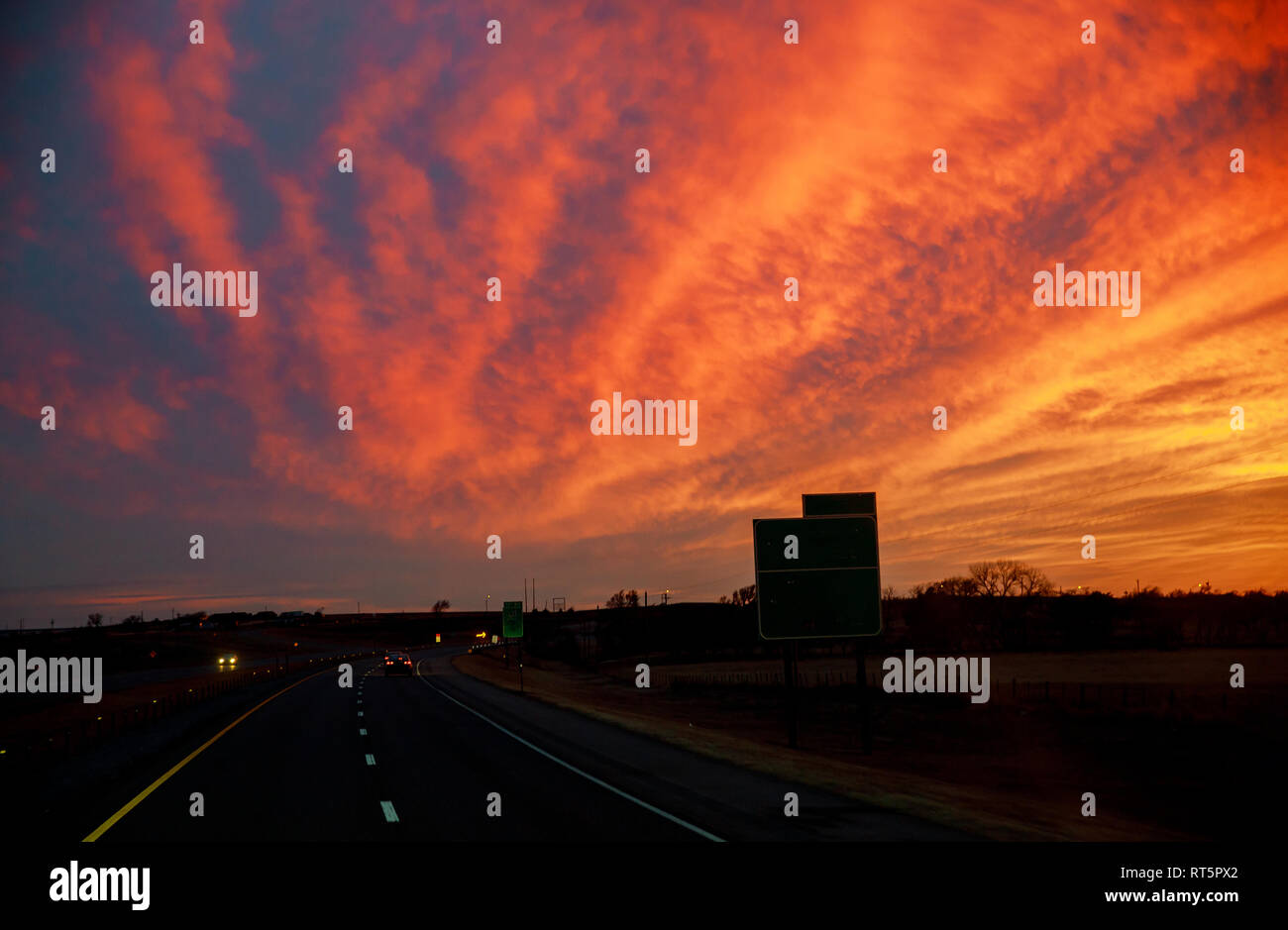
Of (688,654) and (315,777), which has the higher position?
(315,777)

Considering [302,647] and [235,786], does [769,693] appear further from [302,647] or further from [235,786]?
[302,647]

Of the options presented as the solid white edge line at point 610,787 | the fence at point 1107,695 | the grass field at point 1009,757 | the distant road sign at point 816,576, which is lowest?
the fence at point 1107,695

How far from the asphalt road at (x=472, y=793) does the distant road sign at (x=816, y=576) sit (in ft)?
18.8

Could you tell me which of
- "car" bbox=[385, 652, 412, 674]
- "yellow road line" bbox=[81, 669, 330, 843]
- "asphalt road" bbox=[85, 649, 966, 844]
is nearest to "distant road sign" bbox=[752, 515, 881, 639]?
"asphalt road" bbox=[85, 649, 966, 844]

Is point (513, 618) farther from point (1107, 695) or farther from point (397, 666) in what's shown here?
point (1107, 695)

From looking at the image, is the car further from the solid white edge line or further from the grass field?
the solid white edge line

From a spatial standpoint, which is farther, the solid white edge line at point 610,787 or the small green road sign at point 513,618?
the small green road sign at point 513,618

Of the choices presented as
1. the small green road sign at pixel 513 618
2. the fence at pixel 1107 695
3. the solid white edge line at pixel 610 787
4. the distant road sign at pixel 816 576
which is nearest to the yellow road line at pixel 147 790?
the solid white edge line at pixel 610 787

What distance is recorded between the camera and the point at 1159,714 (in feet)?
163

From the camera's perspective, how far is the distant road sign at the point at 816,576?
28281 mm

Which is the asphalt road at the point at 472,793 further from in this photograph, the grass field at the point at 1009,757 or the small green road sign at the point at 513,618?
the small green road sign at the point at 513,618

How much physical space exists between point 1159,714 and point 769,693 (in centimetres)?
2593

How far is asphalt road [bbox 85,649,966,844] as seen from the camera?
42.0 feet
